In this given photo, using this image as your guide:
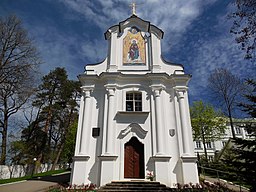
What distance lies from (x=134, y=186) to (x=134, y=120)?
397 centimetres

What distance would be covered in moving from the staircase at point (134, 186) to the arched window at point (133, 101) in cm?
468

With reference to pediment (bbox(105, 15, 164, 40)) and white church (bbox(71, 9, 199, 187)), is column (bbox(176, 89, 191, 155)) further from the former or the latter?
pediment (bbox(105, 15, 164, 40))

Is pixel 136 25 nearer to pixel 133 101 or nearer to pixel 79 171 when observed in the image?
pixel 133 101

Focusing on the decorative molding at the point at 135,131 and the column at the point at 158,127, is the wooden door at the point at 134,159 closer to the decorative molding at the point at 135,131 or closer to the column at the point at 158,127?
the decorative molding at the point at 135,131

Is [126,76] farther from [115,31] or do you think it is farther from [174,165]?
[174,165]

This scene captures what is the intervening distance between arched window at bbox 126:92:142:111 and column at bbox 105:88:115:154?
3.98 feet

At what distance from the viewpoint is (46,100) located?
2478 centimetres

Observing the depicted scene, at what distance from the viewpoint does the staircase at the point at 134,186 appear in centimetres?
945

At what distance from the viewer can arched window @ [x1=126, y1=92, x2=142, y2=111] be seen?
12.9 meters

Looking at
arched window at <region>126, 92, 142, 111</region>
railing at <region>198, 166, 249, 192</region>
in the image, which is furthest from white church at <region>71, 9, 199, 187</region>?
railing at <region>198, 166, 249, 192</region>

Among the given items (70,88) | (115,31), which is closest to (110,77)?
(115,31)

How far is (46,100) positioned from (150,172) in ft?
62.0

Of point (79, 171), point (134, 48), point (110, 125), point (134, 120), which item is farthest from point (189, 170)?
point (134, 48)

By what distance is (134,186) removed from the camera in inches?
379
